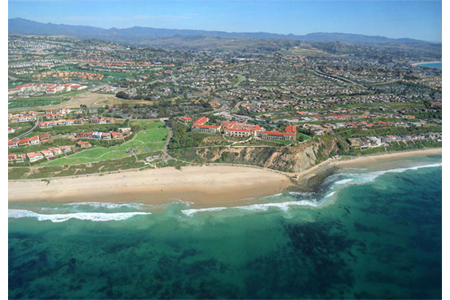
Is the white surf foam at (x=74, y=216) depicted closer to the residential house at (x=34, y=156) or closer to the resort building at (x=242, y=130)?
the residential house at (x=34, y=156)

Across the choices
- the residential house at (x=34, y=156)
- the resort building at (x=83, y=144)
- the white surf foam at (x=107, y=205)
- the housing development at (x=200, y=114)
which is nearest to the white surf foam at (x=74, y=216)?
the white surf foam at (x=107, y=205)

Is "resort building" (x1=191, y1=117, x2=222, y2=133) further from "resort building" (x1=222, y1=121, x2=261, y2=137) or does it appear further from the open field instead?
the open field

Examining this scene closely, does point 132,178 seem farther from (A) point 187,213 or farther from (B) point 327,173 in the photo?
(B) point 327,173

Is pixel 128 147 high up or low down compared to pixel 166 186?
up

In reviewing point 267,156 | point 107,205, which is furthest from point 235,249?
point 267,156

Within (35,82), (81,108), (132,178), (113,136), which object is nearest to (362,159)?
(132,178)

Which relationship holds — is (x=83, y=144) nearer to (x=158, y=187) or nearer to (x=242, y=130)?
(x=158, y=187)
